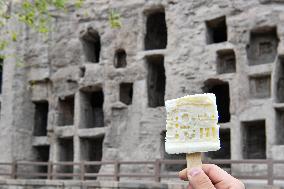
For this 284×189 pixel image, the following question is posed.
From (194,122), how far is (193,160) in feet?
0.95

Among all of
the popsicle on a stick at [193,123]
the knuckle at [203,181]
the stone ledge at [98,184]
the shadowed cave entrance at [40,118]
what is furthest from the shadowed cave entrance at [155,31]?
the knuckle at [203,181]

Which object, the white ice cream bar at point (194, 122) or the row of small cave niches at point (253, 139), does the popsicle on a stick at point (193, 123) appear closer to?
the white ice cream bar at point (194, 122)

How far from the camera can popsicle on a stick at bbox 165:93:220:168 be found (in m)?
3.22

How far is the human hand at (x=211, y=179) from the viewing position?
281cm

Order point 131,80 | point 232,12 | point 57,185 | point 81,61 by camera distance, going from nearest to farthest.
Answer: point 57,185 → point 232,12 → point 131,80 → point 81,61

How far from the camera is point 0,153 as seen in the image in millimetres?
22578

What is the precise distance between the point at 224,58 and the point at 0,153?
1157cm

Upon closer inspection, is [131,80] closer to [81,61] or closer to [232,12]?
[81,61]

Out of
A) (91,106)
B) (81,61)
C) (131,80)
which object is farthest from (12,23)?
(131,80)

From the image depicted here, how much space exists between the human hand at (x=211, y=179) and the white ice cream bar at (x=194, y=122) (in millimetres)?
307

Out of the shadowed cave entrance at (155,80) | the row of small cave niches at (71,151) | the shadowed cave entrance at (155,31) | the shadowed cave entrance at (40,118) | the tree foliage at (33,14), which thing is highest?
the shadowed cave entrance at (155,31)

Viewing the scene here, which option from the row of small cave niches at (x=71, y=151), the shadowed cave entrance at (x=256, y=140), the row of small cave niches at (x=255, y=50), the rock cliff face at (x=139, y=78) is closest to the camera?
the rock cliff face at (x=139, y=78)

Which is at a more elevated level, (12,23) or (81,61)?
(12,23)

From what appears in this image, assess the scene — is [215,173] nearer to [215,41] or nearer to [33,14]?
[33,14]
